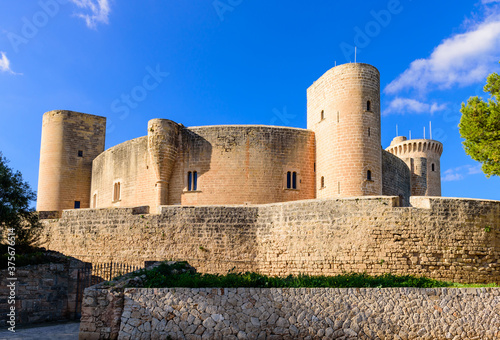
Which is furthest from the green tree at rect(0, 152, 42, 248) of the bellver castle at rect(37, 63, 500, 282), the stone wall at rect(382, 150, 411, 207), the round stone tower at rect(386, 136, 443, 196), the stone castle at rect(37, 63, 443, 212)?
the round stone tower at rect(386, 136, 443, 196)

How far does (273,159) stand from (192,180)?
4.95m

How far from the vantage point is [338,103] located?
2498 centimetres

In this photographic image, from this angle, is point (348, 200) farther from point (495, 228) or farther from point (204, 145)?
point (204, 145)

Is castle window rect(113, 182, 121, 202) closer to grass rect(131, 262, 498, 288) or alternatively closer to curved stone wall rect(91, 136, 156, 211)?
curved stone wall rect(91, 136, 156, 211)

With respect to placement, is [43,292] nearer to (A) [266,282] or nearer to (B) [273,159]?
(A) [266,282]

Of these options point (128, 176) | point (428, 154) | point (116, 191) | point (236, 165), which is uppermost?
point (428, 154)

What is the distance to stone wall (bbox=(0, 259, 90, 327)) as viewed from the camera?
14.1 meters

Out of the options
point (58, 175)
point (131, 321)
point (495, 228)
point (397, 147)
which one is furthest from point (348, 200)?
point (397, 147)

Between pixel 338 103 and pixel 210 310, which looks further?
pixel 338 103

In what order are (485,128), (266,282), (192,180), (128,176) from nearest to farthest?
(266,282), (485,128), (192,180), (128,176)

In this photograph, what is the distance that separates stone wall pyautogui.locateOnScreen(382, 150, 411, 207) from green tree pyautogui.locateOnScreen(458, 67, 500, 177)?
771 cm

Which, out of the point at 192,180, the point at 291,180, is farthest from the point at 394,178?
the point at 192,180

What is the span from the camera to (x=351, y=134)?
24312 millimetres

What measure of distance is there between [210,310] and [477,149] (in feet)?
47.5
